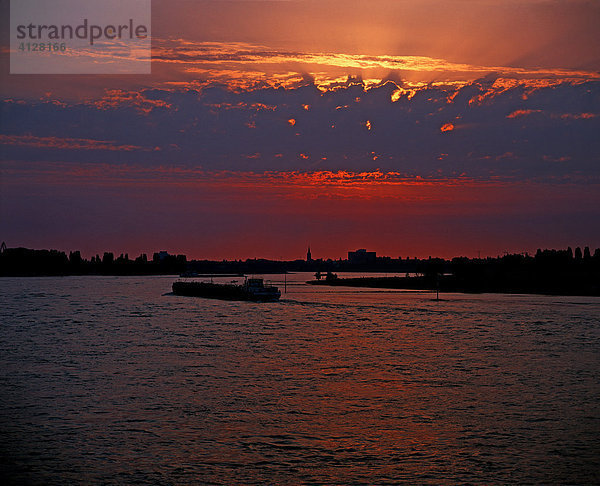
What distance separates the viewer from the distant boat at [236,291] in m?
143

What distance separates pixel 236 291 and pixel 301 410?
126 metres

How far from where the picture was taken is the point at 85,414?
29.7m

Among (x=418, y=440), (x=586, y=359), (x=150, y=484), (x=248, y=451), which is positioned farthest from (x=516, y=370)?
(x=150, y=484)

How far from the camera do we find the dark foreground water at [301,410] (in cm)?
2156

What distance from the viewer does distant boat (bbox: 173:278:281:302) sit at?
143 metres

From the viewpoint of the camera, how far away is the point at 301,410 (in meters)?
30.2

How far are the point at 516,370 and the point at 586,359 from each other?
887 cm

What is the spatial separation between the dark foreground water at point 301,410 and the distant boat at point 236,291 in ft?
256

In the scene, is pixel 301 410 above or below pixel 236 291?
below

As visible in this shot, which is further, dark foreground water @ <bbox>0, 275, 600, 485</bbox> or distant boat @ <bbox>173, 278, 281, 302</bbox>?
distant boat @ <bbox>173, 278, 281, 302</bbox>

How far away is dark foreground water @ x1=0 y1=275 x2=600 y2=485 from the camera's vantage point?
2156 centimetres

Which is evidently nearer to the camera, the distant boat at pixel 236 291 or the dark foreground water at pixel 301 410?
the dark foreground water at pixel 301 410

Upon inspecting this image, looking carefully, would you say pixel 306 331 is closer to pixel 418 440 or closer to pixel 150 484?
pixel 418 440

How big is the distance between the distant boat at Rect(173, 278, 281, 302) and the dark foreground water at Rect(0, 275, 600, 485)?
7792 centimetres
